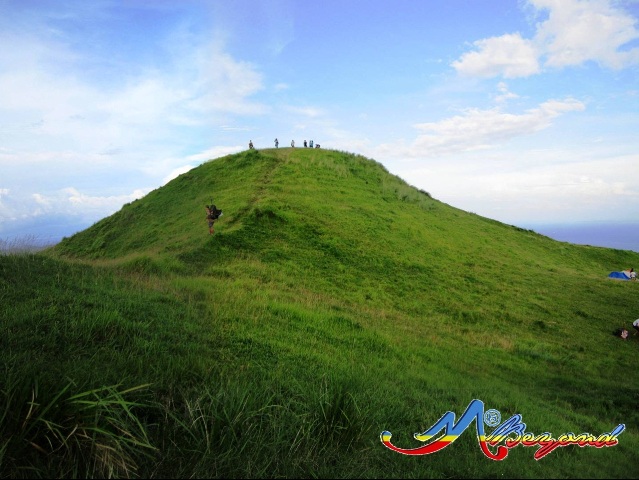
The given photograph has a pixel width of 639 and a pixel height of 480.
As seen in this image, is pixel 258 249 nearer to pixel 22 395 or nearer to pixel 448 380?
pixel 448 380

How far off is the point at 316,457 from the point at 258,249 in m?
12.9

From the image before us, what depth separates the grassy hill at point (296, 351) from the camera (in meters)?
3.30

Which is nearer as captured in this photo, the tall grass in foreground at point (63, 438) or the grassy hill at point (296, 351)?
the tall grass in foreground at point (63, 438)

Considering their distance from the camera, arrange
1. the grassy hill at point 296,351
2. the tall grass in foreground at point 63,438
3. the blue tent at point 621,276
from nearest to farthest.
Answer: the tall grass in foreground at point 63,438 < the grassy hill at point 296,351 < the blue tent at point 621,276

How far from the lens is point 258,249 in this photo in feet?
52.1

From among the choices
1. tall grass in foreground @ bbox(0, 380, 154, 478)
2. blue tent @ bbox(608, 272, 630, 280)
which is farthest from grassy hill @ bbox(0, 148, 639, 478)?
blue tent @ bbox(608, 272, 630, 280)

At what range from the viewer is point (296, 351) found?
6.78m

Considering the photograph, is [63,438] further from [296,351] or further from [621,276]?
[621,276]

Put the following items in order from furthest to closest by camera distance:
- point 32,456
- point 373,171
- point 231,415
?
point 373,171, point 231,415, point 32,456

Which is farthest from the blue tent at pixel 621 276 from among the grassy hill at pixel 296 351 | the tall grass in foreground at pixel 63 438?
the tall grass in foreground at pixel 63 438

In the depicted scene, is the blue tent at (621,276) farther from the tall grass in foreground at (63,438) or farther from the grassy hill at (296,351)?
the tall grass in foreground at (63,438)

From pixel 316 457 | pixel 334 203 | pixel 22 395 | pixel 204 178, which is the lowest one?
pixel 316 457

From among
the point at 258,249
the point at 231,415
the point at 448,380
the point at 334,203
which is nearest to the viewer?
the point at 231,415

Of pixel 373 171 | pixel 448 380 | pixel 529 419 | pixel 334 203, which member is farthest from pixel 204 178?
pixel 529 419
